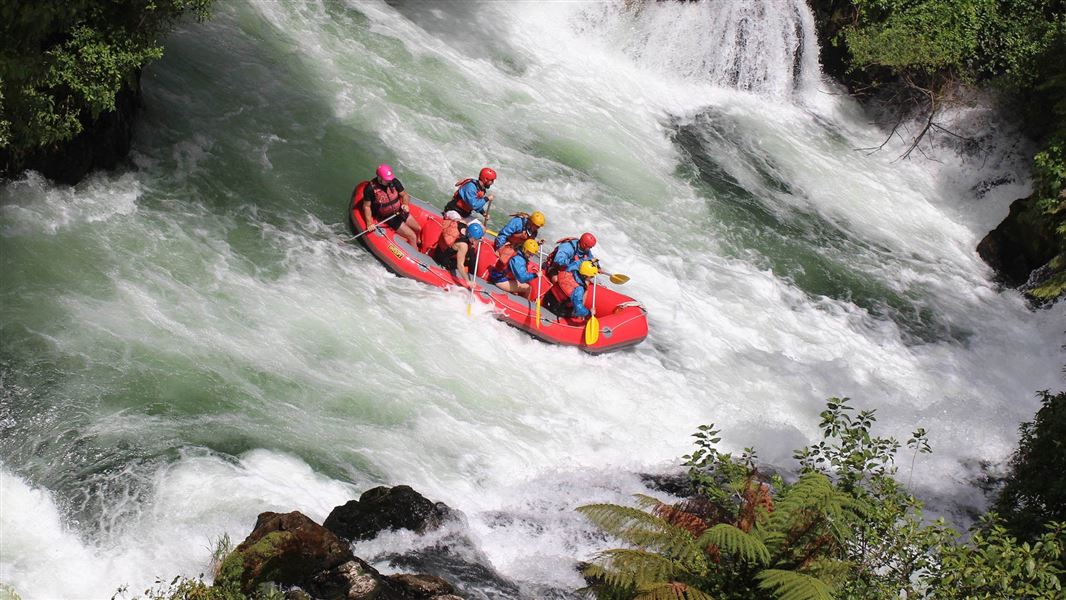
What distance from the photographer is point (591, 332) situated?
1155cm

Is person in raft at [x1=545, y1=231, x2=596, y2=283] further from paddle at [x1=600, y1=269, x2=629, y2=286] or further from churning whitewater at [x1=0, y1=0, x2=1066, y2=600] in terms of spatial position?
churning whitewater at [x1=0, y1=0, x2=1066, y2=600]

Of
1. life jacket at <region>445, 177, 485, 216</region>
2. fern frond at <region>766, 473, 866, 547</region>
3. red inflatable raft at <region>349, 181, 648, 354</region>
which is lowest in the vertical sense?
red inflatable raft at <region>349, 181, 648, 354</region>

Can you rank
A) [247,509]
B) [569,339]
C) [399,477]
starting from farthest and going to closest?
[569,339] < [399,477] < [247,509]

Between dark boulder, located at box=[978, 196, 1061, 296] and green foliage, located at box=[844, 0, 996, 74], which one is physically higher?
green foliage, located at box=[844, 0, 996, 74]

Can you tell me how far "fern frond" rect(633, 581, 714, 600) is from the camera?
568 centimetres

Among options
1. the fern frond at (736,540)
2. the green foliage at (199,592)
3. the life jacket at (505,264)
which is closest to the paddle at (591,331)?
the life jacket at (505,264)

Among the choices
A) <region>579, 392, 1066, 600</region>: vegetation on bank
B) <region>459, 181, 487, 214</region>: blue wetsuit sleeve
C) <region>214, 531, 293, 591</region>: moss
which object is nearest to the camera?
<region>579, 392, 1066, 600</region>: vegetation on bank

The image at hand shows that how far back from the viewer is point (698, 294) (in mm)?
13500

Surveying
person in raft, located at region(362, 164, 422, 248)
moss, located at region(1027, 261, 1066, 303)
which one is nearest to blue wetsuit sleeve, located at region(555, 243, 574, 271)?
person in raft, located at region(362, 164, 422, 248)

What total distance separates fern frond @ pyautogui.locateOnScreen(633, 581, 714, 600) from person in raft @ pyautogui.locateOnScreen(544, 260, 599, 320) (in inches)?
242

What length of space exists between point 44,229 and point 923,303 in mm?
11647

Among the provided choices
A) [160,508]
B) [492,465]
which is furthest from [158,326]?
[492,465]

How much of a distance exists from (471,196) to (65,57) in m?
4.61

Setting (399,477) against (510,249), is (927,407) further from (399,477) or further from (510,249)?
(399,477)
